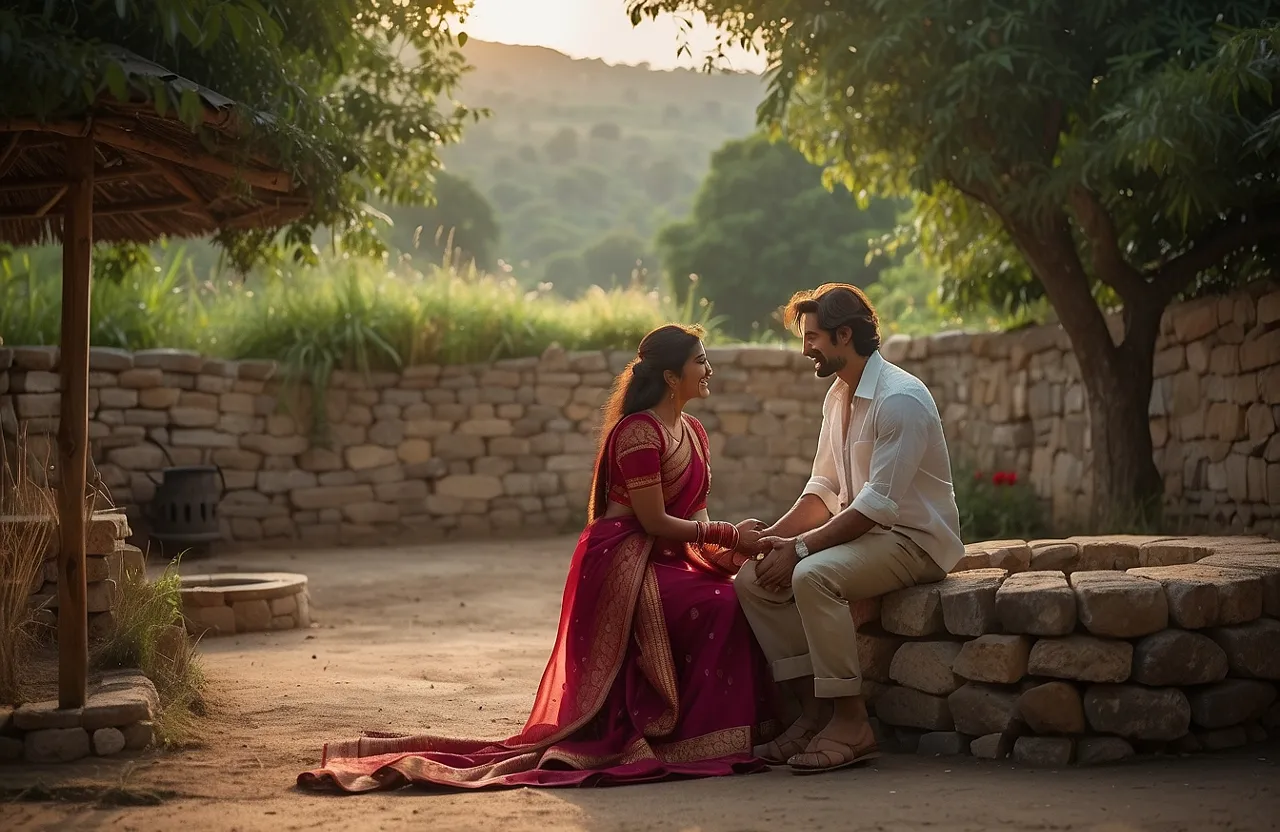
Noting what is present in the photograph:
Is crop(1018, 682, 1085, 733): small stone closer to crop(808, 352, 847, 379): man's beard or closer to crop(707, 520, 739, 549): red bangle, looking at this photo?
crop(707, 520, 739, 549): red bangle

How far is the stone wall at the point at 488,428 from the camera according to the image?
1091 cm

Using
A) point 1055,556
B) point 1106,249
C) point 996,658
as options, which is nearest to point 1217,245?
point 1106,249

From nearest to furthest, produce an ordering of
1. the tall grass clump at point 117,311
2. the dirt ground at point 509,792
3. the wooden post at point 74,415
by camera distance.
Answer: the dirt ground at point 509,792, the wooden post at point 74,415, the tall grass clump at point 117,311

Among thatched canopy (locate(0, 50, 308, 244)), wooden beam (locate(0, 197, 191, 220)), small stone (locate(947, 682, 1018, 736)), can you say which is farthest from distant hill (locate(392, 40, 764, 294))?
small stone (locate(947, 682, 1018, 736))

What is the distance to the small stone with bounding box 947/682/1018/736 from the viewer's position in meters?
4.37

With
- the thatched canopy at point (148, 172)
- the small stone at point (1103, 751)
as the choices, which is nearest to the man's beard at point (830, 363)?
the small stone at point (1103, 751)

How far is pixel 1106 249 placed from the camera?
8648 millimetres

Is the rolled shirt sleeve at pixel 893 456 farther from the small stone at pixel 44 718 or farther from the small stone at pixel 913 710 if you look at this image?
the small stone at pixel 44 718

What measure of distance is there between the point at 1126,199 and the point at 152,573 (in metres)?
7.29

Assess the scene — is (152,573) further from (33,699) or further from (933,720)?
(933,720)

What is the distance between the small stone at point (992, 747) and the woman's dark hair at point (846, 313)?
1418 mm

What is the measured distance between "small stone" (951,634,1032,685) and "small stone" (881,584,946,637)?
171 millimetres

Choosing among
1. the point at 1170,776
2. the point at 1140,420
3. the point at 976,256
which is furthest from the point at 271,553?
the point at 1170,776

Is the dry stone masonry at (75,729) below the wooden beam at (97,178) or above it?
below
